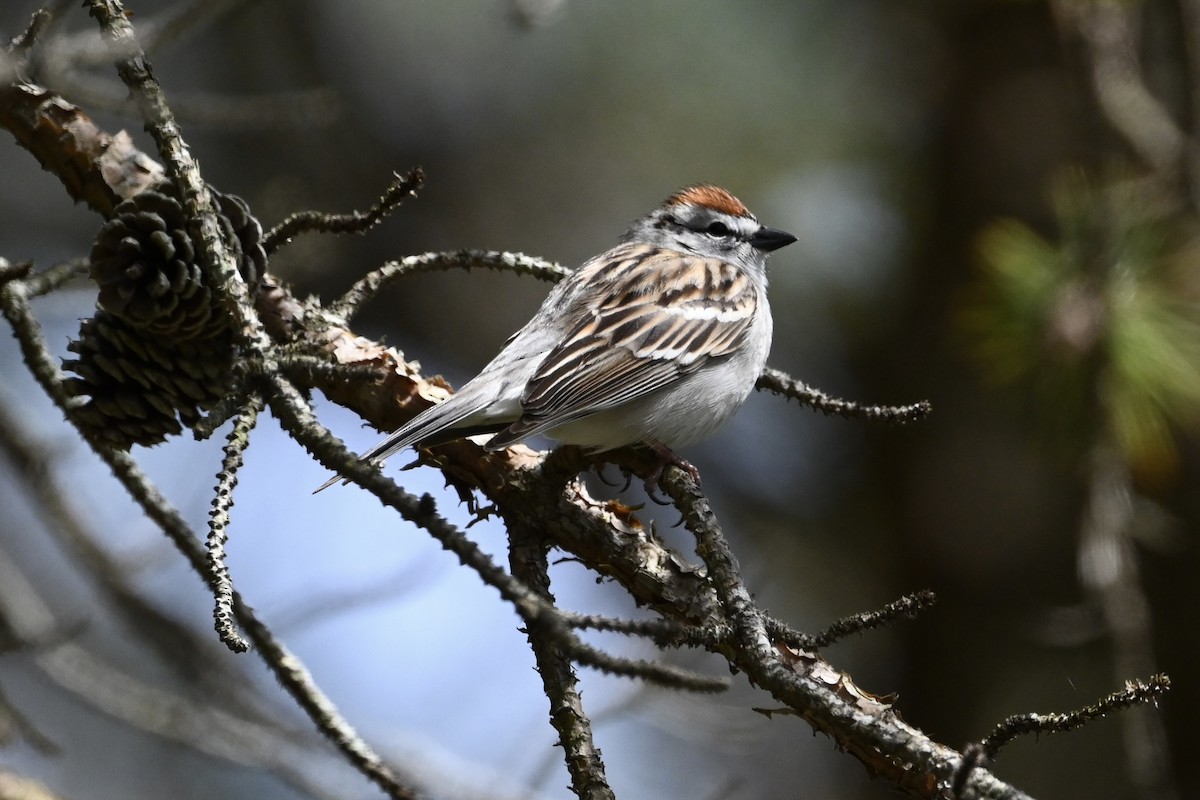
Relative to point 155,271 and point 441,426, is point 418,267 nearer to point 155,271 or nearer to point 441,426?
point 441,426

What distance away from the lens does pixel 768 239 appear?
14.7 ft

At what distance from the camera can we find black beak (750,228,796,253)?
4445 mm

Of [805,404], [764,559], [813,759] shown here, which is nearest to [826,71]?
[764,559]

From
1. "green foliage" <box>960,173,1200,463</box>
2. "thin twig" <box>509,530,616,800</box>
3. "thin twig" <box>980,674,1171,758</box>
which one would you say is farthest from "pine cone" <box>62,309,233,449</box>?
"green foliage" <box>960,173,1200,463</box>

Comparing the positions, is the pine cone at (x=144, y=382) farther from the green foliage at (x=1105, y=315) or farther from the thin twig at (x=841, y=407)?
Result: the green foliage at (x=1105, y=315)

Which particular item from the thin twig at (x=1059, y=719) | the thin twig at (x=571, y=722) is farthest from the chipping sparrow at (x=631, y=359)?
the thin twig at (x=1059, y=719)

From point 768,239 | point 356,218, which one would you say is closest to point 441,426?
point 356,218

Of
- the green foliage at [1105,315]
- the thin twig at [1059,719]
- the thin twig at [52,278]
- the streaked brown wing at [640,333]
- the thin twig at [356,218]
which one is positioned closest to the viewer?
the thin twig at [1059,719]

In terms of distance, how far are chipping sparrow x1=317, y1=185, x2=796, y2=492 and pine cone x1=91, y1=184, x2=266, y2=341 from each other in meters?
0.49

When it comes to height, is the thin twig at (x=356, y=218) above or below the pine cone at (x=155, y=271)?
above

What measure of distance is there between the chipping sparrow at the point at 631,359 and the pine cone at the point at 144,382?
0.39 metres

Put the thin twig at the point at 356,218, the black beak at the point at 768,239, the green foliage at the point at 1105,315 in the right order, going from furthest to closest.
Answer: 1. the black beak at the point at 768,239
2. the green foliage at the point at 1105,315
3. the thin twig at the point at 356,218

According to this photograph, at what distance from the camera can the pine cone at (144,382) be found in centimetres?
245

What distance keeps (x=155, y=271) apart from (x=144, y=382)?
252 mm
